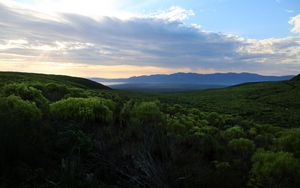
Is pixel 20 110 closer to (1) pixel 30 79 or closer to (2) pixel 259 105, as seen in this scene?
(1) pixel 30 79

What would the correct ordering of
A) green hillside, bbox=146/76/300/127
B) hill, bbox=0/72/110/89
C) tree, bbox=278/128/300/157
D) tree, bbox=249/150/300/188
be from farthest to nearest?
green hillside, bbox=146/76/300/127
hill, bbox=0/72/110/89
tree, bbox=278/128/300/157
tree, bbox=249/150/300/188

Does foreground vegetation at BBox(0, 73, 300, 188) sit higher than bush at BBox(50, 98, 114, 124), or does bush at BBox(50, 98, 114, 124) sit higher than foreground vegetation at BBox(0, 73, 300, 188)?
bush at BBox(50, 98, 114, 124)

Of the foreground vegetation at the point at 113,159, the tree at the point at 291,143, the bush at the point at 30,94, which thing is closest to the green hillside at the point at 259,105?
the tree at the point at 291,143

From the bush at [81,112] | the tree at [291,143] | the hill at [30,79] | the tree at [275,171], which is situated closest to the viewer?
the tree at [275,171]

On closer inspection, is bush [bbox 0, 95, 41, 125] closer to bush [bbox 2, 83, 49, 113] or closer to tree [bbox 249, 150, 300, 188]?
bush [bbox 2, 83, 49, 113]

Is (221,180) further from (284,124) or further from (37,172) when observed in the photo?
(284,124)

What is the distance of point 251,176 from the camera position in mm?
7020

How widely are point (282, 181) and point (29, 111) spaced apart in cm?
649

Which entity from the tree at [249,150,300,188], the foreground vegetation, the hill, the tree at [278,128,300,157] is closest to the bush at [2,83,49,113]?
the foreground vegetation

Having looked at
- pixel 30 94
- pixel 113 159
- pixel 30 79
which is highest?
pixel 30 79

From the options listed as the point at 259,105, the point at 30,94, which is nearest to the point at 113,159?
the point at 30,94

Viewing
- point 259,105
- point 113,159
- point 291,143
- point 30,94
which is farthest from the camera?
point 259,105

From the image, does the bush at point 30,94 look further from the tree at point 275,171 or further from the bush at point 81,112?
the tree at point 275,171

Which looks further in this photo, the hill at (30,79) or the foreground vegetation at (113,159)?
the hill at (30,79)
